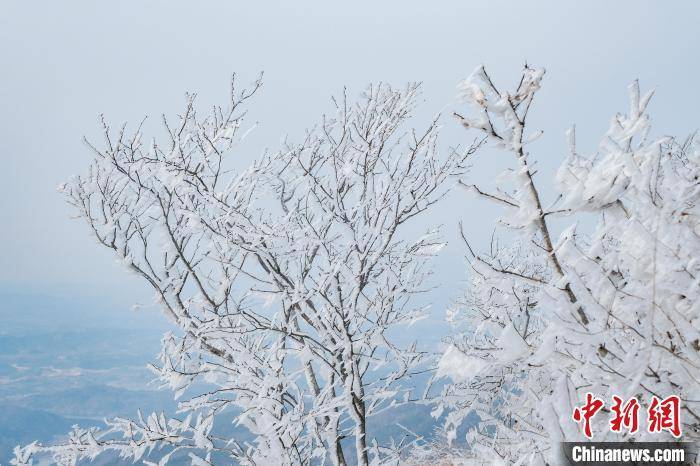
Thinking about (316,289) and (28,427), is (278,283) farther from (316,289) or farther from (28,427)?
(28,427)

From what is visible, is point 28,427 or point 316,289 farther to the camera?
point 28,427

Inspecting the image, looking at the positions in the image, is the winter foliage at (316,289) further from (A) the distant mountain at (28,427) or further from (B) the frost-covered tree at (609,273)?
(A) the distant mountain at (28,427)

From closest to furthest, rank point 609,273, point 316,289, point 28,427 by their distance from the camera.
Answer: point 609,273 → point 316,289 → point 28,427

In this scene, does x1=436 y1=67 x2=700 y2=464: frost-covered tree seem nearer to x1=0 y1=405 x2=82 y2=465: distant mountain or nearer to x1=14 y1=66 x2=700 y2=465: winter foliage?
x1=14 y1=66 x2=700 y2=465: winter foliage

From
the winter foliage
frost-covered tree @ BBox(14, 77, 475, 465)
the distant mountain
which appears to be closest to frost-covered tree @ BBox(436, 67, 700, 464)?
the winter foliage

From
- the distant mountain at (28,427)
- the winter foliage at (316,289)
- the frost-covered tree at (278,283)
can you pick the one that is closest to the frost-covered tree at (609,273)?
the winter foliage at (316,289)

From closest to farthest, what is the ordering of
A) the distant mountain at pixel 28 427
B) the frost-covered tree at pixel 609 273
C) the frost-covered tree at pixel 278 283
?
the frost-covered tree at pixel 609 273, the frost-covered tree at pixel 278 283, the distant mountain at pixel 28 427

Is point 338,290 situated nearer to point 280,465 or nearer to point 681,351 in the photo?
point 280,465

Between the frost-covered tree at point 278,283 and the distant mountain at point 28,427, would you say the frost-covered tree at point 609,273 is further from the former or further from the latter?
the distant mountain at point 28,427

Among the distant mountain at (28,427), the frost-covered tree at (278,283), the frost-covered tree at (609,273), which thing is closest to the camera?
the frost-covered tree at (609,273)

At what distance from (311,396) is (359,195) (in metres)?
2.27

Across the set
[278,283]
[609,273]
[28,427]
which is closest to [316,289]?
[278,283]

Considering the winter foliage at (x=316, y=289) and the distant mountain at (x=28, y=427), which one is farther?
the distant mountain at (x=28, y=427)

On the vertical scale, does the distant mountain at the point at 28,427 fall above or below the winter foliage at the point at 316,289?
below
